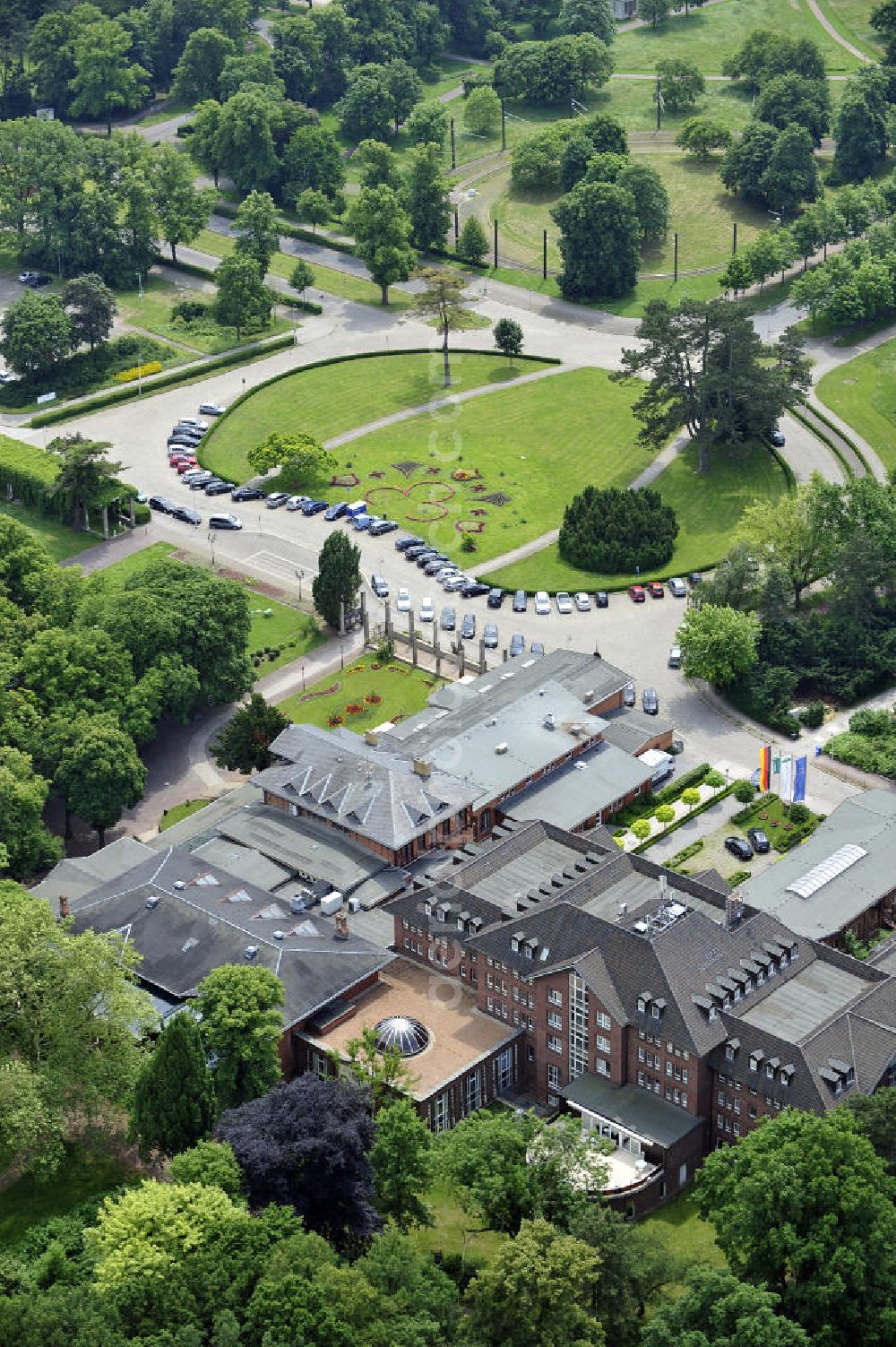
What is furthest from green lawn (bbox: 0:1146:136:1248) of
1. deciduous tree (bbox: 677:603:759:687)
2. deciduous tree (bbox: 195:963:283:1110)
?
deciduous tree (bbox: 677:603:759:687)

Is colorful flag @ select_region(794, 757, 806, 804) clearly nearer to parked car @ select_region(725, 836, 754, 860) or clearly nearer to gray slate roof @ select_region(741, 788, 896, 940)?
gray slate roof @ select_region(741, 788, 896, 940)

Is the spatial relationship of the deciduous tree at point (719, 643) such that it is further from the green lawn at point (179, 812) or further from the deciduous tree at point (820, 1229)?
the deciduous tree at point (820, 1229)

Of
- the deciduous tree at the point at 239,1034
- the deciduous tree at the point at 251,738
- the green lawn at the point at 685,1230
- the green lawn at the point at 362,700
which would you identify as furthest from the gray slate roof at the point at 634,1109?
the green lawn at the point at 362,700

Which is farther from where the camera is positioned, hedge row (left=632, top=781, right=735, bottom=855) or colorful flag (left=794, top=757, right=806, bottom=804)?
colorful flag (left=794, top=757, right=806, bottom=804)

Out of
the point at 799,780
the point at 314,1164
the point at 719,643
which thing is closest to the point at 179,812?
the point at 719,643

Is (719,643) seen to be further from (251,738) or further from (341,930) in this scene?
(341,930)

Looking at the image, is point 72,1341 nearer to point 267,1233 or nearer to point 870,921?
point 267,1233
